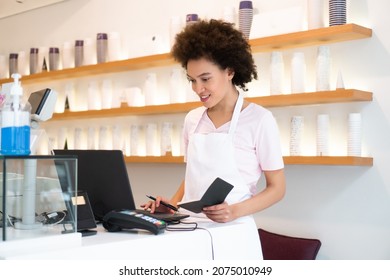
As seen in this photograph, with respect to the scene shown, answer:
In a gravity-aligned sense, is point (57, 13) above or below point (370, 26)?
above

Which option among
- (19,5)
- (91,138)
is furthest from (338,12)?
(19,5)

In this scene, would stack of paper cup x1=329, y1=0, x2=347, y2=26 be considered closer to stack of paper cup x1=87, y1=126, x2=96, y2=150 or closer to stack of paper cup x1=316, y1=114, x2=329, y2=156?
stack of paper cup x1=316, y1=114, x2=329, y2=156

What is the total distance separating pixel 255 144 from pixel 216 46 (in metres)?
0.44

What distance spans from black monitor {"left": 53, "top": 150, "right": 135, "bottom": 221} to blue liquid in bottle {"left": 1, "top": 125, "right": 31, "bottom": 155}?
47 centimetres

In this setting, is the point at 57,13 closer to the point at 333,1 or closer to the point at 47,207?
the point at 333,1

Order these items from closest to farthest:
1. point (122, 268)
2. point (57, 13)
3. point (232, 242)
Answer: point (122, 268) < point (232, 242) < point (57, 13)

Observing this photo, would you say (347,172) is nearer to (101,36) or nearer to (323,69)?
(323,69)

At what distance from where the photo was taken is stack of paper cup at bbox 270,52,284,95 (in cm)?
349

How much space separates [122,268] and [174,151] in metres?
2.67

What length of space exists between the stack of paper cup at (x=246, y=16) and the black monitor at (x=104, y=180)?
6.00ft

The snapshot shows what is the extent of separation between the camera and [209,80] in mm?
2357

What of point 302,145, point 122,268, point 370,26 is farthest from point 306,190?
point 122,268

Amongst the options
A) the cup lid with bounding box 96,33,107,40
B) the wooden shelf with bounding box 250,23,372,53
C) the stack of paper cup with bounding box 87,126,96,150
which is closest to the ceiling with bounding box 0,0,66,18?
the cup lid with bounding box 96,33,107,40

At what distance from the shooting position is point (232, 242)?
78.3 inches
